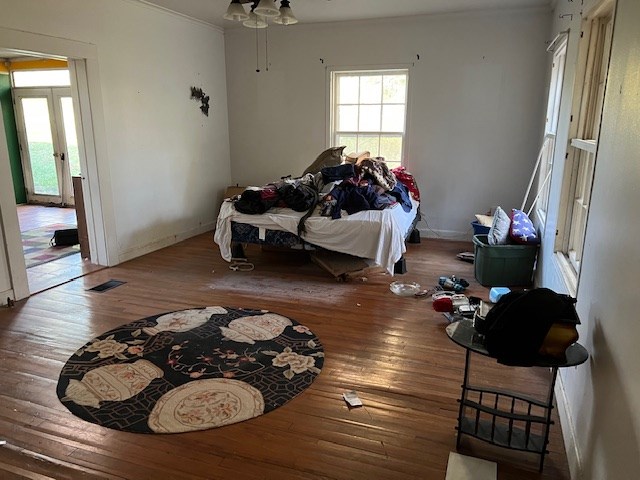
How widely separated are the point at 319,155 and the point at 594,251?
14.4 ft

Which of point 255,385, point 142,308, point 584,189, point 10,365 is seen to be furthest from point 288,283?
point 584,189

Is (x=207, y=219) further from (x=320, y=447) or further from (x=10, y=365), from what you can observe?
(x=320, y=447)

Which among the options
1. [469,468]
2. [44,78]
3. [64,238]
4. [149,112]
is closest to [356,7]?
[149,112]

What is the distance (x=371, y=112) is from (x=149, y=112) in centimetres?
275

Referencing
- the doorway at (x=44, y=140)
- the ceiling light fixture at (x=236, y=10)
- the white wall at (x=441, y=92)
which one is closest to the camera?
the ceiling light fixture at (x=236, y=10)

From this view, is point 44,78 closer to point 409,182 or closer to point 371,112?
point 371,112

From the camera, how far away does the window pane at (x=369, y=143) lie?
5.99 metres

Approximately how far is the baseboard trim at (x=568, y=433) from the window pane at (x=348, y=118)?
14.2ft

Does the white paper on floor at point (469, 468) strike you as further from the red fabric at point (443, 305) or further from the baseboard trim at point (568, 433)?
the red fabric at point (443, 305)

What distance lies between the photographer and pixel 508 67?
17.1ft

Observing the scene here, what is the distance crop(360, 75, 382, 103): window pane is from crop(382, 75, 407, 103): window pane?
0.26ft

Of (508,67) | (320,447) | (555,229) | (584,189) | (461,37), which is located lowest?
(320,447)

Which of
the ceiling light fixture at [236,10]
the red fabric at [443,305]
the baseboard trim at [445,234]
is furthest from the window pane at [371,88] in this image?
the red fabric at [443,305]

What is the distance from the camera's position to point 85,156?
4539mm
